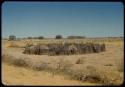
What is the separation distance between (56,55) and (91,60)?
5.40 ft

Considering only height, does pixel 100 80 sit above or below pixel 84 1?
below

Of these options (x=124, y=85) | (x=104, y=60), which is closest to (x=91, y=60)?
(x=104, y=60)

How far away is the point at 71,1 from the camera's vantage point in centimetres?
364

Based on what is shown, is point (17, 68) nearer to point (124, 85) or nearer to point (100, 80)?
point (100, 80)

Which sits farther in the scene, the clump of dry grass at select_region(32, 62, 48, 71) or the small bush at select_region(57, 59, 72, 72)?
the clump of dry grass at select_region(32, 62, 48, 71)

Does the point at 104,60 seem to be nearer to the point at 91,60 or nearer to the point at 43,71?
the point at 91,60

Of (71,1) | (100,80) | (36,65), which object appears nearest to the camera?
(71,1)

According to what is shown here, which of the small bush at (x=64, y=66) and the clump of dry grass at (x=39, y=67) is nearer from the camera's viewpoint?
the small bush at (x=64, y=66)

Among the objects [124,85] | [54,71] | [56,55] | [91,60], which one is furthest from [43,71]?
[124,85]

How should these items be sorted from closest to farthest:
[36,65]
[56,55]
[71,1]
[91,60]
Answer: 1. [71,1]
2. [36,65]
3. [91,60]
4. [56,55]

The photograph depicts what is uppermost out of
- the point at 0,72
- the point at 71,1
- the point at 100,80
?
the point at 71,1

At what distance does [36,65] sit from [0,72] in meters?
4.84

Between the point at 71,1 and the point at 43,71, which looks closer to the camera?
the point at 71,1

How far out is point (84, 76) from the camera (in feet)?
21.0
